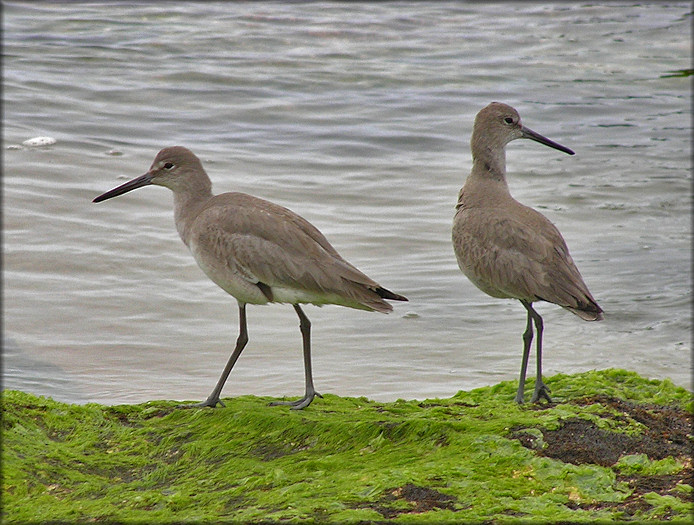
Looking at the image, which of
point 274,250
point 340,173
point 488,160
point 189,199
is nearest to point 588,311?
point 488,160

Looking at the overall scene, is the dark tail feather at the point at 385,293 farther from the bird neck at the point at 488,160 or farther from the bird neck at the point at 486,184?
the bird neck at the point at 488,160

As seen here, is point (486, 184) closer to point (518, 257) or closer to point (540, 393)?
point (518, 257)

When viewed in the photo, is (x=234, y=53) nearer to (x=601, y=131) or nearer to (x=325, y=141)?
(x=325, y=141)

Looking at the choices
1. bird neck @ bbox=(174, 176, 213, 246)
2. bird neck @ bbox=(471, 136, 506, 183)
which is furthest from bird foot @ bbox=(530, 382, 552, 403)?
bird neck @ bbox=(174, 176, 213, 246)

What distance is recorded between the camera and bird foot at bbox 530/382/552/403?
5305mm

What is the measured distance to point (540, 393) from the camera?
5.36 metres

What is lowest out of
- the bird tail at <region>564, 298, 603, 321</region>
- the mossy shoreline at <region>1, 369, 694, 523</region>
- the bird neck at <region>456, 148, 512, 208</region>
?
the mossy shoreline at <region>1, 369, 694, 523</region>

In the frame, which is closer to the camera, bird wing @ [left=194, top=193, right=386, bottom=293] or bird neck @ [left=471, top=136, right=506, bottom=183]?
bird wing @ [left=194, top=193, right=386, bottom=293]

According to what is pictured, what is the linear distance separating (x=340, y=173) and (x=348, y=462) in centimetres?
794

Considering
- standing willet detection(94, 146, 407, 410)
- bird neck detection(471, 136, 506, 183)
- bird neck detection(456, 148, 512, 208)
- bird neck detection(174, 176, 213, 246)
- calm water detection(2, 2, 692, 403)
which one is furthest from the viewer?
calm water detection(2, 2, 692, 403)

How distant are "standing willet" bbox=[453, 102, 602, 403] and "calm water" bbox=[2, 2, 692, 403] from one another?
1.30m

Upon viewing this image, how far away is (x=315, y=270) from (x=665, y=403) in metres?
1.99

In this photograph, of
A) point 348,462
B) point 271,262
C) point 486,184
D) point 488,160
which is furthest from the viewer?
point 488,160

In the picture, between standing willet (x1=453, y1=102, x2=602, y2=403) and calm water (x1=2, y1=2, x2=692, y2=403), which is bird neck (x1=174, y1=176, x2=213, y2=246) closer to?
calm water (x1=2, y1=2, x2=692, y2=403)
